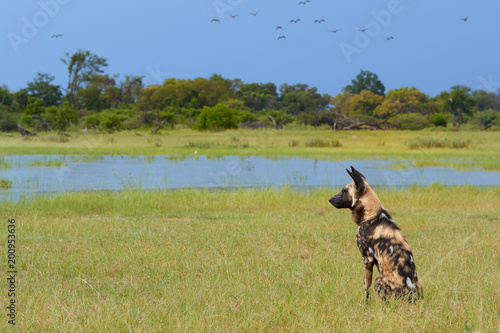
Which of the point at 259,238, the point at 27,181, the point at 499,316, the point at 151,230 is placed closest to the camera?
the point at 499,316

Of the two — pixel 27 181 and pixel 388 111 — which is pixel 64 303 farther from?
pixel 388 111

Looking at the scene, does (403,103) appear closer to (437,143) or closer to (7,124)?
(437,143)

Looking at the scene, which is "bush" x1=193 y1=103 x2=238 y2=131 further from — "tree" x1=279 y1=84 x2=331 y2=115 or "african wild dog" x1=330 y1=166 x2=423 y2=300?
"african wild dog" x1=330 y1=166 x2=423 y2=300

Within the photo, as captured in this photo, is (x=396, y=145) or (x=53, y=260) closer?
(x=53, y=260)

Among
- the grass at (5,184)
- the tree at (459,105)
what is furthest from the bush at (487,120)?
the grass at (5,184)

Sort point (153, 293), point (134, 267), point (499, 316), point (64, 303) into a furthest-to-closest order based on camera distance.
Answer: point (134, 267)
point (153, 293)
point (64, 303)
point (499, 316)

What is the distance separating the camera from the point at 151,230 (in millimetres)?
9375

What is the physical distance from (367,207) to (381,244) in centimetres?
32

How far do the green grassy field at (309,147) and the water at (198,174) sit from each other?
1.91 m

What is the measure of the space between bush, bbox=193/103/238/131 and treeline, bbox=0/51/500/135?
0.30 ft

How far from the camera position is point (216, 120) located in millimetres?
51281

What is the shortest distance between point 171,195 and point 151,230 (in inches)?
170

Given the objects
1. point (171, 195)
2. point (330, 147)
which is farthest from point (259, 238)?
point (330, 147)

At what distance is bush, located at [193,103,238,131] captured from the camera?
167 ft
